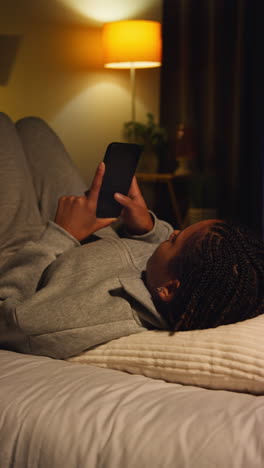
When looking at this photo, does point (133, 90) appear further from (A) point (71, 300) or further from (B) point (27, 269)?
(A) point (71, 300)

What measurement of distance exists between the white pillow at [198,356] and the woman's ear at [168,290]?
0.06m

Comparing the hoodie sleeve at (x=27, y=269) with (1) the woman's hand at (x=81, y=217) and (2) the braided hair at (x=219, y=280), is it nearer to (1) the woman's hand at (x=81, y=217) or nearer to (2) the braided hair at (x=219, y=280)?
(1) the woman's hand at (x=81, y=217)

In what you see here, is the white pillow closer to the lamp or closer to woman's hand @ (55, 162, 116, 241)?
woman's hand @ (55, 162, 116, 241)

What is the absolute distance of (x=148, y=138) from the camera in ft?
12.2

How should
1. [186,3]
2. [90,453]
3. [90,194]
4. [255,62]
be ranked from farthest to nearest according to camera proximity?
[186,3] → [255,62] → [90,194] → [90,453]

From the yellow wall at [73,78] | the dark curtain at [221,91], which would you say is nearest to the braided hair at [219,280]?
the dark curtain at [221,91]

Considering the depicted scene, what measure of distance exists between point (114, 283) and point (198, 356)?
0.23m

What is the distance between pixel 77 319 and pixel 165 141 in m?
2.80

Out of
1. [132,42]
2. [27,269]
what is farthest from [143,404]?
[132,42]

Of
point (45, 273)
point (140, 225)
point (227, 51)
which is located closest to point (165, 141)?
point (227, 51)

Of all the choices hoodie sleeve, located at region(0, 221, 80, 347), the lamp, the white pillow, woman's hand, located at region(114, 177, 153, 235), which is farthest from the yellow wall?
the white pillow

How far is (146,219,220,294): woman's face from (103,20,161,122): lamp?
2459 millimetres

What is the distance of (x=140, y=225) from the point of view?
1.37 meters

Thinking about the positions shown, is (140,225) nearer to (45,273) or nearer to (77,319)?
(45,273)
